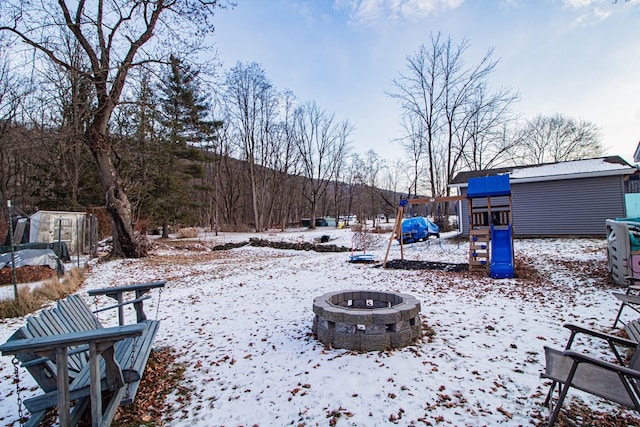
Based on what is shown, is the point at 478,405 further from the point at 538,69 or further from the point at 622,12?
the point at 538,69

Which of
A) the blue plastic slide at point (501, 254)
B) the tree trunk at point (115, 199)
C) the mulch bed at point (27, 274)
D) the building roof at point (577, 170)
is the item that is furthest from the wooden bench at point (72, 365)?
the building roof at point (577, 170)

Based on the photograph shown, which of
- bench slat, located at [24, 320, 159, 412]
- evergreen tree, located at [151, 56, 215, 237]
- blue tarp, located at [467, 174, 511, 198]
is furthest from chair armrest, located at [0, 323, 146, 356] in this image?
evergreen tree, located at [151, 56, 215, 237]

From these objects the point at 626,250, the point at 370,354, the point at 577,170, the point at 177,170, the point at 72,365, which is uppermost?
the point at 177,170

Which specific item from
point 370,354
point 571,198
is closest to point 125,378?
point 370,354

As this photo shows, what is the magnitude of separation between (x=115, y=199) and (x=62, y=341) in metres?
11.9

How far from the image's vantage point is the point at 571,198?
13.7 metres

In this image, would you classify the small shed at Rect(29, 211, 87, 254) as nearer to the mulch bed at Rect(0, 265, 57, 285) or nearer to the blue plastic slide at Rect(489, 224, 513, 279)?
the mulch bed at Rect(0, 265, 57, 285)

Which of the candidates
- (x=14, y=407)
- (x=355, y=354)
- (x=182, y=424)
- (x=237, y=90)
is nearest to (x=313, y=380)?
(x=355, y=354)

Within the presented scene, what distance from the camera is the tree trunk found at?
11.6m

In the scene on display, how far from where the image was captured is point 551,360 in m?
2.60

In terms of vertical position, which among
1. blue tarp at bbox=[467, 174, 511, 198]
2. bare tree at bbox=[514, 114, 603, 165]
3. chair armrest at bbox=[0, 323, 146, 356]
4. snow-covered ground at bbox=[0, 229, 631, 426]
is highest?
bare tree at bbox=[514, 114, 603, 165]

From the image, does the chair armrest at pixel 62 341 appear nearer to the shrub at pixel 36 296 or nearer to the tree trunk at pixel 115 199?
the shrub at pixel 36 296

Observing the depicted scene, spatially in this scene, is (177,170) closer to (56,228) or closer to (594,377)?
(56,228)

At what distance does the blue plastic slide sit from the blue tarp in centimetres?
93
